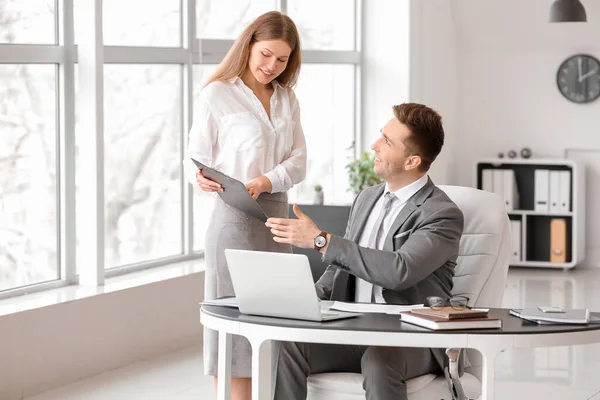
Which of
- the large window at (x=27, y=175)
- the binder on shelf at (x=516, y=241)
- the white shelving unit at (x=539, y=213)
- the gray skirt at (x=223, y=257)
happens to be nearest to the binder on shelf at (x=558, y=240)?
the white shelving unit at (x=539, y=213)

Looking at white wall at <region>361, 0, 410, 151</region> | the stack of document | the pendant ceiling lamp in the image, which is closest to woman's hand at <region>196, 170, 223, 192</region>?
the stack of document

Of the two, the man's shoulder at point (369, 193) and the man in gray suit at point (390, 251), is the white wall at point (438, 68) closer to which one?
the man's shoulder at point (369, 193)

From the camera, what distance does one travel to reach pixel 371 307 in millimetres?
2826

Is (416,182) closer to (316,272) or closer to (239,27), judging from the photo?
(316,272)

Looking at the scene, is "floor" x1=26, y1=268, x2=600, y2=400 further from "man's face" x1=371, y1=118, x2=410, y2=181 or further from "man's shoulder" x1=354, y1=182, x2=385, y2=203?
"man's face" x1=371, y1=118, x2=410, y2=181

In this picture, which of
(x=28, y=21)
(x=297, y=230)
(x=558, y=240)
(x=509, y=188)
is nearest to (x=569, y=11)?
(x=509, y=188)

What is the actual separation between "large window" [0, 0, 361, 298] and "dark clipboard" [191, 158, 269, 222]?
1833mm

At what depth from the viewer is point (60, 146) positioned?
16.4 feet

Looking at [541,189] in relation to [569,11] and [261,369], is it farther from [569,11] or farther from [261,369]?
[261,369]

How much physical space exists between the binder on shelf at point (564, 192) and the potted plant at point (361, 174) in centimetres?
183

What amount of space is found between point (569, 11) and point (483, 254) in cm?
Answer: 497

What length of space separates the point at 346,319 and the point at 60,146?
274cm

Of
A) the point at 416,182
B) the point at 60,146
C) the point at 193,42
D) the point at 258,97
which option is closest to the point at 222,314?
the point at 416,182

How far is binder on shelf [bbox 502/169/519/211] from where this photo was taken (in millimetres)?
8500
